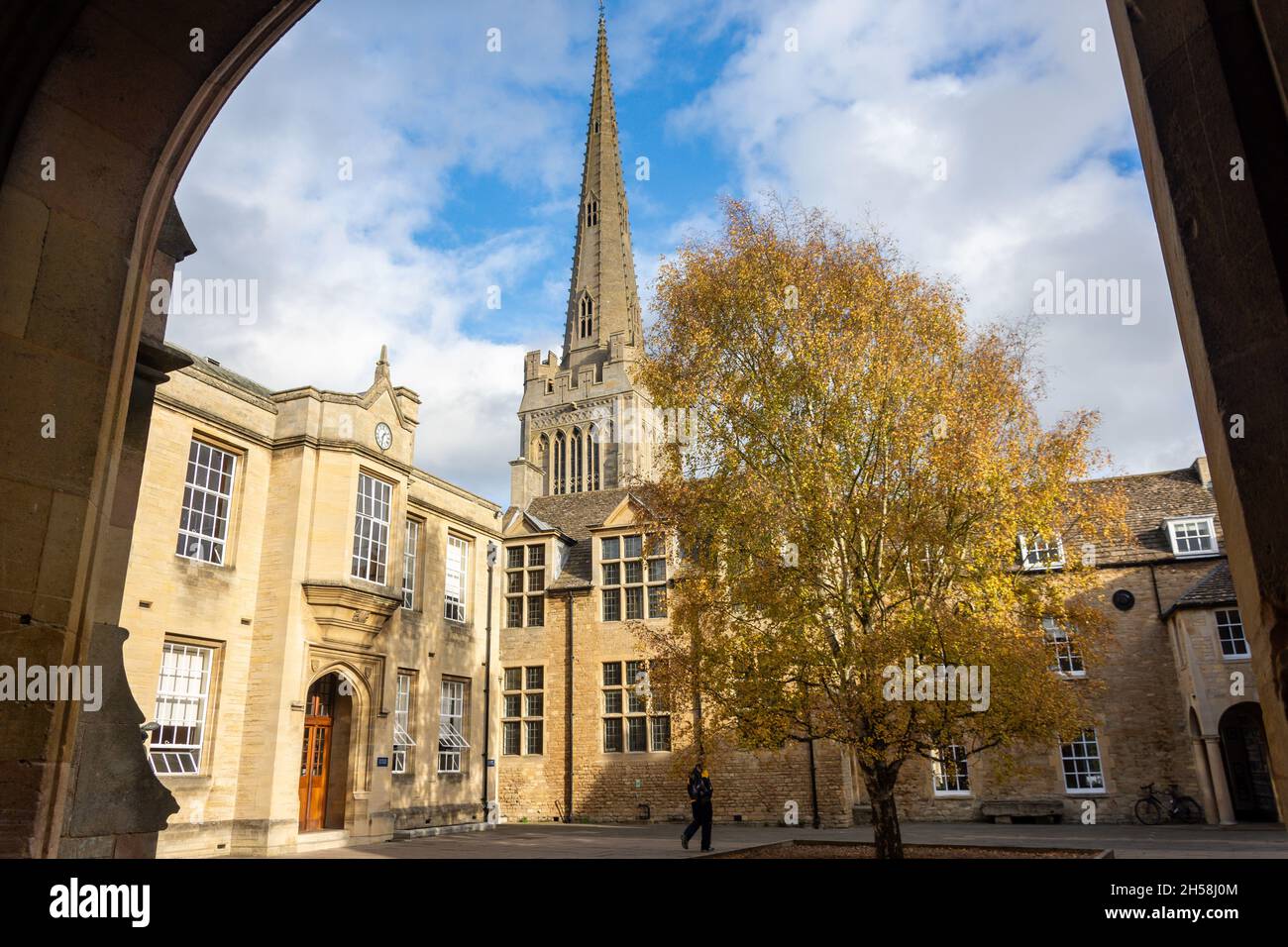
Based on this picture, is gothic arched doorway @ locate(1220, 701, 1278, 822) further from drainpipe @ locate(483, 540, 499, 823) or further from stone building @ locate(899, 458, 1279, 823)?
drainpipe @ locate(483, 540, 499, 823)

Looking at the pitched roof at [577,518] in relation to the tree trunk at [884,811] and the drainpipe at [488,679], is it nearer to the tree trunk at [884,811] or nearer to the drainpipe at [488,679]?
the drainpipe at [488,679]

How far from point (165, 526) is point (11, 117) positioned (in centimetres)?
1547

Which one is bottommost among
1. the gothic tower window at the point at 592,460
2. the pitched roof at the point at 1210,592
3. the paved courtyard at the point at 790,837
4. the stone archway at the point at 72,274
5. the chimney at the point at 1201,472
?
the paved courtyard at the point at 790,837

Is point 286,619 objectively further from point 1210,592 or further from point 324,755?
point 1210,592

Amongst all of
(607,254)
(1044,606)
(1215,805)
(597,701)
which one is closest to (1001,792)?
(1215,805)

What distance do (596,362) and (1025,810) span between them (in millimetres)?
63147

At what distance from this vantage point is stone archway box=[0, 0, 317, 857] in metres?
2.99

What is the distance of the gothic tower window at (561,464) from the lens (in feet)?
250

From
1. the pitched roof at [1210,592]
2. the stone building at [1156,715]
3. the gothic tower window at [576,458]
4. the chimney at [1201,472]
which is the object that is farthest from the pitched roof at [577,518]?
the gothic tower window at [576,458]

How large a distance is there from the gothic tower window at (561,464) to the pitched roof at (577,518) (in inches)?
1514

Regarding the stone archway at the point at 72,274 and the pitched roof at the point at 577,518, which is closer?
the stone archway at the point at 72,274

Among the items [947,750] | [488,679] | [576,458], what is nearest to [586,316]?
[576,458]

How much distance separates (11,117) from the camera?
10.8 ft
